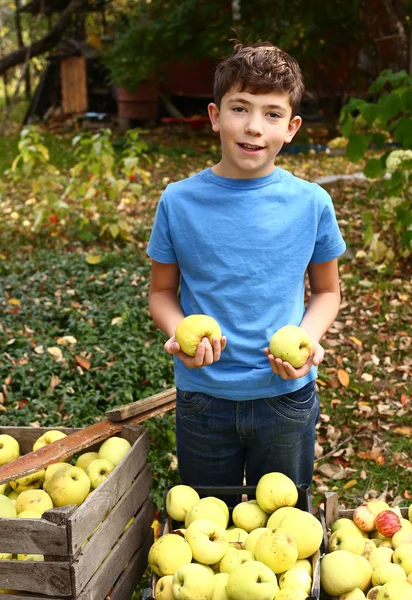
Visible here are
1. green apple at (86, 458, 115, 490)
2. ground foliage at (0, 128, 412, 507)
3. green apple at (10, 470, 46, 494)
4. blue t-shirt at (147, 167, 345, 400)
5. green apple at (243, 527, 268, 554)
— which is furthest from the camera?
ground foliage at (0, 128, 412, 507)

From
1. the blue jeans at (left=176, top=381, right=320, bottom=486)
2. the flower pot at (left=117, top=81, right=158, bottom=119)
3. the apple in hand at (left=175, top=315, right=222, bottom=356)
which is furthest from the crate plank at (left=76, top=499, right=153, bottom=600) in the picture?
the flower pot at (left=117, top=81, right=158, bottom=119)

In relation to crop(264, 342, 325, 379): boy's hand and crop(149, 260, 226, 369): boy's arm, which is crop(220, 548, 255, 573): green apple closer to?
crop(264, 342, 325, 379): boy's hand

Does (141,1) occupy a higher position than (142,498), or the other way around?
(141,1)

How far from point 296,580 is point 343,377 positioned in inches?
115

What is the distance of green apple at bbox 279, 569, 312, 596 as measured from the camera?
Result: 6.16 feet

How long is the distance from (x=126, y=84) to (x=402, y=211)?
25.9 feet

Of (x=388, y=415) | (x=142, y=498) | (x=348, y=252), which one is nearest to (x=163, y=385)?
(x=388, y=415)

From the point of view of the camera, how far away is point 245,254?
2.11 metres

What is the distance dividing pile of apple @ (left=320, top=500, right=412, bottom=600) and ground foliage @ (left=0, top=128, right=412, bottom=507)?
1283 mm

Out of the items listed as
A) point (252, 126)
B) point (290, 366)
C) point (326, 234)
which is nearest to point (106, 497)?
point (290, 366)

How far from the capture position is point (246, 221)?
6.92ft

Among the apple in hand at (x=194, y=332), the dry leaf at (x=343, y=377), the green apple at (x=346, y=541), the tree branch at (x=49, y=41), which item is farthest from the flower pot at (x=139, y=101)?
the green apple at (x=346, y=541)

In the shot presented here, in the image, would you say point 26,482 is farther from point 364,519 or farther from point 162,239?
point 364,519

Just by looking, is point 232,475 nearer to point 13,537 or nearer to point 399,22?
point 13,537
